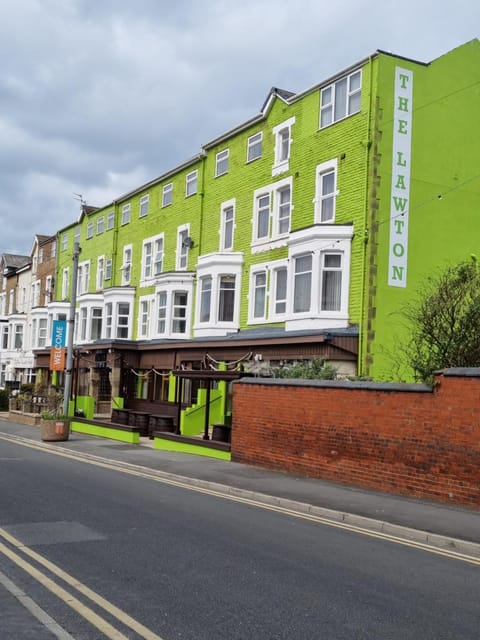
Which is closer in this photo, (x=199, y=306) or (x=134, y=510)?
(x=134, y=510)

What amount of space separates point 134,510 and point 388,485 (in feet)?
16.9

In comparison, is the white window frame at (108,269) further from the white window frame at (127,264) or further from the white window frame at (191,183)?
the white window frame at (191,183)

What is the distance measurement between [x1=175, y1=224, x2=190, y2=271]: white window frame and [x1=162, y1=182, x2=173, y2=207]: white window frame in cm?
225

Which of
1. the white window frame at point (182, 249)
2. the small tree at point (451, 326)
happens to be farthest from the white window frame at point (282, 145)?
the small tree at point (451, 326)

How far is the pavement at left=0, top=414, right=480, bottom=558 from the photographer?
32.7 feet

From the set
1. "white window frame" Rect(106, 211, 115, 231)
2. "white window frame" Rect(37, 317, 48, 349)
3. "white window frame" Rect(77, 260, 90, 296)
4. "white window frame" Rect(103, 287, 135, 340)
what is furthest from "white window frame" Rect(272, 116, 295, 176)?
"white window frame" Rect(37, 317, 48, 349)

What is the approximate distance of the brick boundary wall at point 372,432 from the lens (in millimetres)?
12281

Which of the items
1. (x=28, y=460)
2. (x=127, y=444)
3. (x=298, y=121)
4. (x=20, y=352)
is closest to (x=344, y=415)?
(x=28, y=460)

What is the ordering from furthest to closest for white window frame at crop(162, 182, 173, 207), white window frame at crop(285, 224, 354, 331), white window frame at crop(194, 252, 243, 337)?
white window frame at crop(162, 182, 173, 207)
white window frame at crop(194, 252, 243, 337)
white window frame at crop(285, 224, 354, 331)

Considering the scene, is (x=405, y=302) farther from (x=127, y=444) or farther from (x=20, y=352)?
(x=20, y=352)

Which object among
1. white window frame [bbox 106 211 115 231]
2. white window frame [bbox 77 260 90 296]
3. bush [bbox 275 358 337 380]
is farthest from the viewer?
white window frame [bbox 77 260 90 296]

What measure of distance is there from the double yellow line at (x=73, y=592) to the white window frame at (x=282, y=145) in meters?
20.5

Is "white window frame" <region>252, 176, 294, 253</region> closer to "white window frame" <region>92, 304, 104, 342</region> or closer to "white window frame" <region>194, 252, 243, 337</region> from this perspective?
"white window frame" <region>194, 252, 243, 337</region>

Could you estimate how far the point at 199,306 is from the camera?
30703 mm
